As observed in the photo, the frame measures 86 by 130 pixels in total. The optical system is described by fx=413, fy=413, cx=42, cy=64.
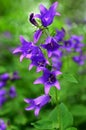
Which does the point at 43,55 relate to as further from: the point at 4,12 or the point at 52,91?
the point at 4,12

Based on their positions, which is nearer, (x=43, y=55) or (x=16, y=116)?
(x=43, y=55)

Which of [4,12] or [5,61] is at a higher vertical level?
[4,12]

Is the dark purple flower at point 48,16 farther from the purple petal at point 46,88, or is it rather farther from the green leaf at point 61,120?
the green leaf at point 61,120

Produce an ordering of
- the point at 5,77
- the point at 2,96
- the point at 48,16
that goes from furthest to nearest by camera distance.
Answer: the point at 2,96, the point at 5,77, the point at 48,16

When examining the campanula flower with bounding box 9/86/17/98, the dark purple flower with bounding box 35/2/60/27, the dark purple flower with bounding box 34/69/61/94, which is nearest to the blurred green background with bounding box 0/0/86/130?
the campanula flower with bounding box 9/86/17/98

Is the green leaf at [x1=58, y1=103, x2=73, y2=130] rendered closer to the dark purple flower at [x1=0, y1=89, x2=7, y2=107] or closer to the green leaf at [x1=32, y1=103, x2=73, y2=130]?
the green leaf at [x1=32, y1=103, x2=73, y2=130]

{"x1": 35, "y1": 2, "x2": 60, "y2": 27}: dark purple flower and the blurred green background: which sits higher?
the blurred green background

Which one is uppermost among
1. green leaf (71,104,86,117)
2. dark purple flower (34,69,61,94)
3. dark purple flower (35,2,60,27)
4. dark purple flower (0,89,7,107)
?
dark purple flower (0,89,7,107)

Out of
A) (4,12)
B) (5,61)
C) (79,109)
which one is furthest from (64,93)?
(4,12)

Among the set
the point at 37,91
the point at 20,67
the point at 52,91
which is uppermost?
the point at 20,67

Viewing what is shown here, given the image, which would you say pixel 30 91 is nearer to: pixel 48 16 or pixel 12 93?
pixel 12 93

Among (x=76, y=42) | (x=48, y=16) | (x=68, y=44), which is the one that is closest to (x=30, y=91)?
(x=76, y=42)
